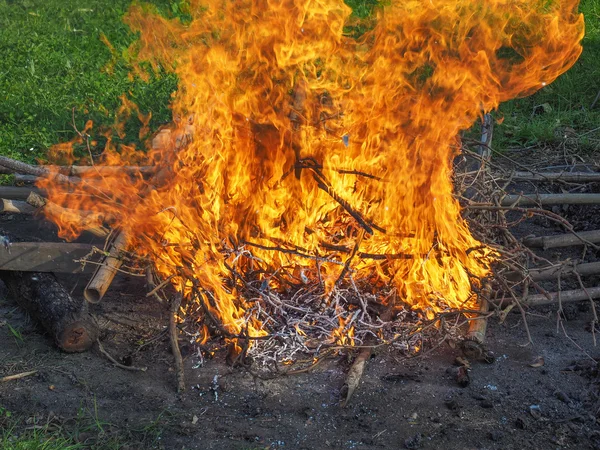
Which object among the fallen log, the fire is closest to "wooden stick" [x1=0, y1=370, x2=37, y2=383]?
the fire

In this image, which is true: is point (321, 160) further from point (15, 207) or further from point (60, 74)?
point (60, 74)

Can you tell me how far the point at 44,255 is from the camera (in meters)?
4.30

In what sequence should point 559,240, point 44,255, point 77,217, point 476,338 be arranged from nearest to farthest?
point 476,338 < point 44,255 < point 77,217 < point 559,240

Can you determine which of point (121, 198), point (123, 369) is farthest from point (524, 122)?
point (123, 369)

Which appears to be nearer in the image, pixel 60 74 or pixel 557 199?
pixel 557 199

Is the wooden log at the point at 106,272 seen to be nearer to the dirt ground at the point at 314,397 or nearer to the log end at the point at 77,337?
the log end at the point at 77,337

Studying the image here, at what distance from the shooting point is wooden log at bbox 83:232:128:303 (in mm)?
3990

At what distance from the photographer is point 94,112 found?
7.12 m

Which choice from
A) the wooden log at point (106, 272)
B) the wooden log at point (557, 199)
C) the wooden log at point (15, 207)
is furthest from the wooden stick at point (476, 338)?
the wooden log at point (15, 207)

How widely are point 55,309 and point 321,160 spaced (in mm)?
1663

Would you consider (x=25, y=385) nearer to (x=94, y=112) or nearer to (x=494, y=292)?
(x=494, y=292)

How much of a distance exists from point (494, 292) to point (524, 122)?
9.49 feet

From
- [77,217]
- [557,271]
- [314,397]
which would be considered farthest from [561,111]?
[77,217]

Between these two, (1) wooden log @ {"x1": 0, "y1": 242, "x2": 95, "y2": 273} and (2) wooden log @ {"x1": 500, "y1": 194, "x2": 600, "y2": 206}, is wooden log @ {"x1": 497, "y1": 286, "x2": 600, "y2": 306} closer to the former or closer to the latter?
(2) wooden log @ {"x1": 500, "y1": 194, "x2": 600, "y2": 206}
